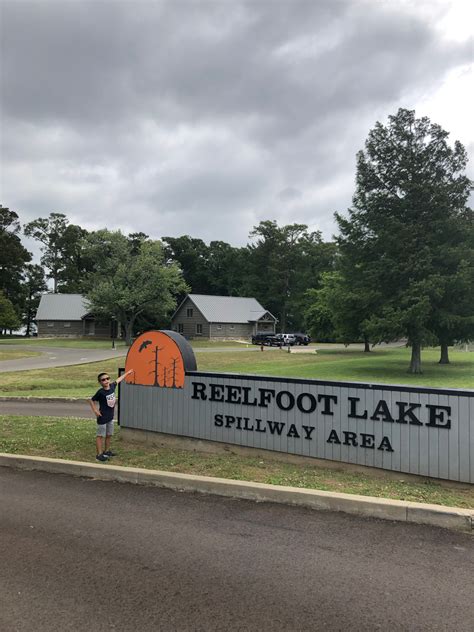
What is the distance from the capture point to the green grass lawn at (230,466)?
6086 mm

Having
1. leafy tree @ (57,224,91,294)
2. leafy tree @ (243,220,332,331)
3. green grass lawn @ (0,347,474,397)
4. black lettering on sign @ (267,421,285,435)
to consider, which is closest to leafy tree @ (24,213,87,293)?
leafy tree @ (57,224,91,294)

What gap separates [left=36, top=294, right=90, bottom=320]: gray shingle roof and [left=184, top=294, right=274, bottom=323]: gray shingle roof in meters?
16.0

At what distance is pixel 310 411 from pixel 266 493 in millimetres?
1699

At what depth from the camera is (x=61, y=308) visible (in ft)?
229

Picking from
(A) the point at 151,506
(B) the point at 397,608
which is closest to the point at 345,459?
(A) the point at 151,506

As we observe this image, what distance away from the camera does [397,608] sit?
12.0 ft

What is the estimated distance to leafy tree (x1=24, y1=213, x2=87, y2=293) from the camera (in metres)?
97.4

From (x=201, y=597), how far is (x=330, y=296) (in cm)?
2868

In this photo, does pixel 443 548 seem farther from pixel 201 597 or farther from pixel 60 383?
pixel 60 383

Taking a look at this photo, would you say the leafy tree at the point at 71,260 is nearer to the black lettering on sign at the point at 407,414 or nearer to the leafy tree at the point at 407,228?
the leafy tree at the point at 407,228

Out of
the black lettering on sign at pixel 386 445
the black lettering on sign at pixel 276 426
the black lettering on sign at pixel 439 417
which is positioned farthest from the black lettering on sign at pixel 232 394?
the black lettering on sign at pixel 439 417

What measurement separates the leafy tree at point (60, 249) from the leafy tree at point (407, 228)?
7744cm

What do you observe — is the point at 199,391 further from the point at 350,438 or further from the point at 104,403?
the point at 350,438

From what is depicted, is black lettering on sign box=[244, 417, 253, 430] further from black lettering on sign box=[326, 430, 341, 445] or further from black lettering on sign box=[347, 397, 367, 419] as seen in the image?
black lettering on sign box=[347, 397, 367, 419]
